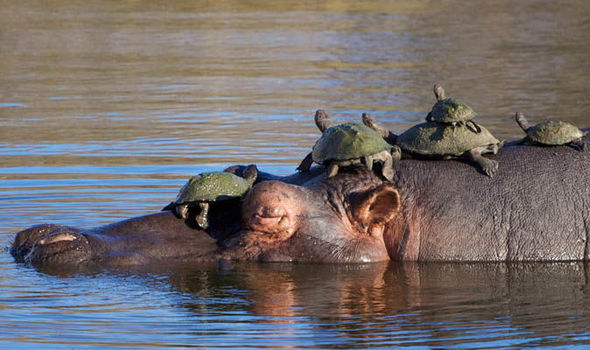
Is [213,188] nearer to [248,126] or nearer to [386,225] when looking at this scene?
[386,225]

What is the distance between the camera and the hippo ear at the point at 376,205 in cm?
740

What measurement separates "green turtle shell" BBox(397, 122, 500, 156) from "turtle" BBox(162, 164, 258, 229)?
122 centimetres

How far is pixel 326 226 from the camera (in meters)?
7.48

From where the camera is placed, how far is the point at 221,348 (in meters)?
5.95

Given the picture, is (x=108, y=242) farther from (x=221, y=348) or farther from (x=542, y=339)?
(x=542, y=339)

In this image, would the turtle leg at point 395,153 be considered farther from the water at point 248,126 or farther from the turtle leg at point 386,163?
the water at point 248,126

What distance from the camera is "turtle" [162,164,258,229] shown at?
7.40 m

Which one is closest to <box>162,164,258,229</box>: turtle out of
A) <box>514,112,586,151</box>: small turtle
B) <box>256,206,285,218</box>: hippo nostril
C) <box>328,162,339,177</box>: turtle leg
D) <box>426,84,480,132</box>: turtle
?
<box>256,206,285,218</box>: hippo nostril

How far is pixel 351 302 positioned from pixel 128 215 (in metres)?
2.92

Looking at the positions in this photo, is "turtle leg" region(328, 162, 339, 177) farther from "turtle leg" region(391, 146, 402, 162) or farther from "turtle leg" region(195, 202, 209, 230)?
"turtle leg" region(195, 202, 209, 230)

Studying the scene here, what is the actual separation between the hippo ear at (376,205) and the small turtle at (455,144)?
0.53 m

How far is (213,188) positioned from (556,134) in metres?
2.37

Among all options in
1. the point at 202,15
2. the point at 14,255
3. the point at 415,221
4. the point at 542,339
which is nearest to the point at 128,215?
the point at 14,255

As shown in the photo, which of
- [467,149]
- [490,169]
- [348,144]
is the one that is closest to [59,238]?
[348,144]
